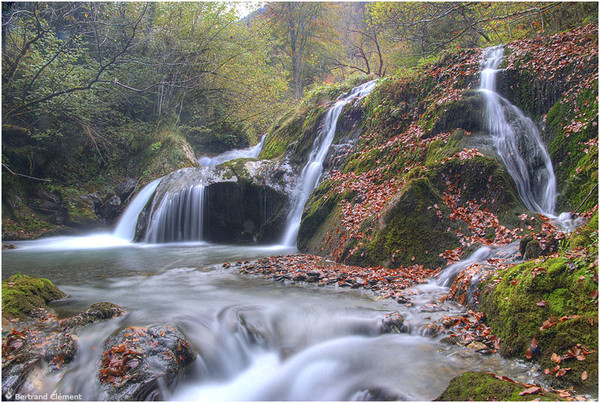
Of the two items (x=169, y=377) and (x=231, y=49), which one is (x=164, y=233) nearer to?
(x=169, y=377)

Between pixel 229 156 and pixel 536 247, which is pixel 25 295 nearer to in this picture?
pixel 536 247

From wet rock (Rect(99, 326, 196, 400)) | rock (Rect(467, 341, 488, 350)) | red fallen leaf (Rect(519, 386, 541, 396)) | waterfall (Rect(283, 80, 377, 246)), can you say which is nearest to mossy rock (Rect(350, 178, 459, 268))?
rock (Rect(467, 341, 488, 350))

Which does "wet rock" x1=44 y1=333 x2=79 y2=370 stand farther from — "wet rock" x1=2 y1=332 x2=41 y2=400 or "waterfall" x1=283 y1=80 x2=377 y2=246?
"waterfall" x1=283 y1=80 x2=377 y2=246

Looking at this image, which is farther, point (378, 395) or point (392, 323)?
point (392, 323)

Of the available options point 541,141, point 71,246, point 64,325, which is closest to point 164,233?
point 71,246

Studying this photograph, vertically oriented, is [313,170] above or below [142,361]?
above

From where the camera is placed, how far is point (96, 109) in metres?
13.6

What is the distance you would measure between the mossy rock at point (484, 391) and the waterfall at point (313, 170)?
23.9 feet

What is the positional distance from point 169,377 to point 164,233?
8.90 meters

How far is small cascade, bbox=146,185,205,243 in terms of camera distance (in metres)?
11.1

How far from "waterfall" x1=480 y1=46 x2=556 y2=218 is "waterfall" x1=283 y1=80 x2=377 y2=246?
4.71 m

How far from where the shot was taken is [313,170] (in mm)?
10805

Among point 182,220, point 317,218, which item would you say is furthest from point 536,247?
point 182,220

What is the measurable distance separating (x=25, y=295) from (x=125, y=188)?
11760 millimetres
